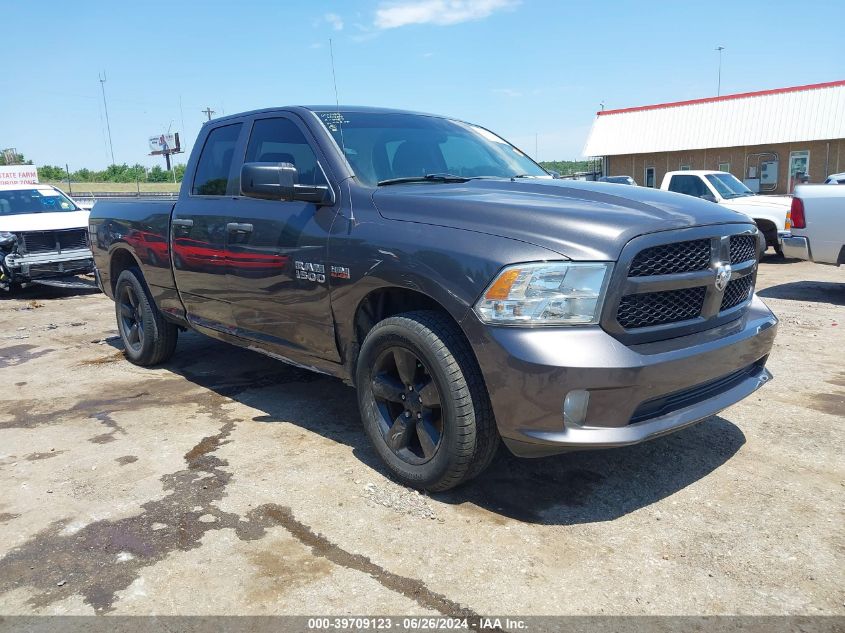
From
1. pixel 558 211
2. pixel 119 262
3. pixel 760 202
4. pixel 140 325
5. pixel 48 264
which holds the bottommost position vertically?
pixel 140 325

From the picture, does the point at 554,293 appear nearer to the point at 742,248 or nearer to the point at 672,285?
the point at 672,285

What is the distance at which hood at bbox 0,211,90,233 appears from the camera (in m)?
10.7

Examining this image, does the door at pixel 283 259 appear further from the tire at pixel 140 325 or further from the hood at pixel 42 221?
Result: the hood at pixel 42 221

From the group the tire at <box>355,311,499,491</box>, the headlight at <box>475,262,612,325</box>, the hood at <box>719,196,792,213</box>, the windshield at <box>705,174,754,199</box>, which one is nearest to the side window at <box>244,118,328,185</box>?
the tire at <box>355,311,499,491</box>

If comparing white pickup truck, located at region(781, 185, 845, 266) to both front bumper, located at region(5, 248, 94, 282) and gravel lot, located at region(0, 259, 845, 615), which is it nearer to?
gravel lot, located at region(0, 259, 845, 615)

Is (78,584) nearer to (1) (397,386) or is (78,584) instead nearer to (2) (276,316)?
(1) (397,386)

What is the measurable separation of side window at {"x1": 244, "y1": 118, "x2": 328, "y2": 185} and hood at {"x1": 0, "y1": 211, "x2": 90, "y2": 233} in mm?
7832

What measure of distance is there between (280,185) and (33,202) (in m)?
10.3

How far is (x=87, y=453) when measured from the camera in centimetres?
405

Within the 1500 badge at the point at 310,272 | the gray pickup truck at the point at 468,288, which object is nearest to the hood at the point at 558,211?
the gray pickup truck at the point at 468,288

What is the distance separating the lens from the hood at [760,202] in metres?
11.8

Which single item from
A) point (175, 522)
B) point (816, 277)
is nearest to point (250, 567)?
point (175, 522)

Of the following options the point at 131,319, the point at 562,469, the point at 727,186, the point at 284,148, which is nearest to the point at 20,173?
the point at 131,319

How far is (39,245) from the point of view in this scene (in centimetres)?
1079
